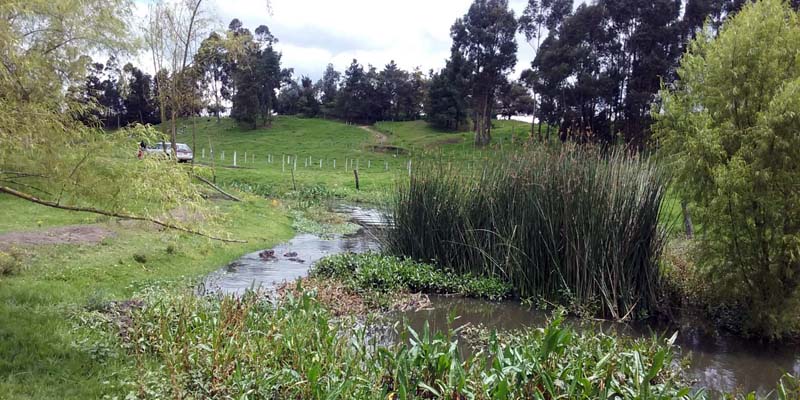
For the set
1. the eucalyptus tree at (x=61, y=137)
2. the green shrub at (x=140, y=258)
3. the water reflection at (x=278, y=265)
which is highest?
the eucalyptus tree at (x=61, y=137)

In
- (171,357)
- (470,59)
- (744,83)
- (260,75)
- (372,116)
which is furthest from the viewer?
(372,116)

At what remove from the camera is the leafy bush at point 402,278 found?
788 cm

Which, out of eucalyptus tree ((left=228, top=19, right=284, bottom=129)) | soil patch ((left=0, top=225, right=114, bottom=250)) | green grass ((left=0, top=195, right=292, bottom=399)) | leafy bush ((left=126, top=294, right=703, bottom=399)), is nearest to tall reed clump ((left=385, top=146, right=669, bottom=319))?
leafy bush ((left=126, top=294, right=703, bottom=399))

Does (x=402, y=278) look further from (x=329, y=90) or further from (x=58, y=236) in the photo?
(x=329, y=90)

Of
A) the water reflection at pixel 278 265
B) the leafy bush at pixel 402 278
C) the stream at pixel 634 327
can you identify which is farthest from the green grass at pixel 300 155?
the stream at pixel 634 327

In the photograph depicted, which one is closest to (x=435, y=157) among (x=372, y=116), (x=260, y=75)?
(x=260, y=75)

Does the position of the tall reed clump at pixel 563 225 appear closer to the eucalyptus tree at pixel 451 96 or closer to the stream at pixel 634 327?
the stream at pixel 634 327

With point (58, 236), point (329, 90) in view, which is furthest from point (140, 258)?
point (329, 90)

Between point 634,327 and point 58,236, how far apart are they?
345 inches

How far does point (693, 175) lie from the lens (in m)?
7.02

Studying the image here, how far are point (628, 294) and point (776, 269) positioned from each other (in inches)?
66.4

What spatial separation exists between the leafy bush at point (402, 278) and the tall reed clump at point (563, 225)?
0.31 metres

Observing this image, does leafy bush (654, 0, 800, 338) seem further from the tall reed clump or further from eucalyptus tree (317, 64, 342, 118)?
eucalyptus tree (317, 64, 342, 118)

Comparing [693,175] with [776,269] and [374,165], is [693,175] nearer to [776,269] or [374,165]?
[776,269]
